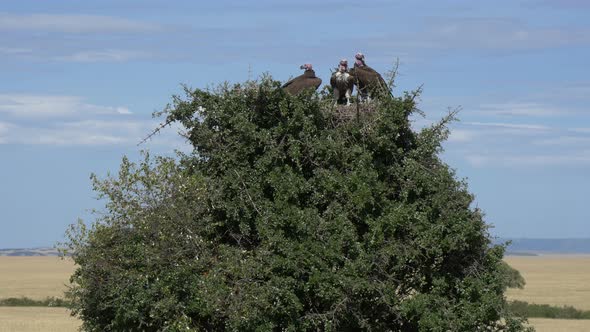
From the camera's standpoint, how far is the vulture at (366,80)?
947 inches

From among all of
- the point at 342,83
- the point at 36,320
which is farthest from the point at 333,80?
the point at 36,320

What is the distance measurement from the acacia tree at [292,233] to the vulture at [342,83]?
6.10 feet

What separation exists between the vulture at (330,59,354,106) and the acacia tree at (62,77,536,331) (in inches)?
73.2

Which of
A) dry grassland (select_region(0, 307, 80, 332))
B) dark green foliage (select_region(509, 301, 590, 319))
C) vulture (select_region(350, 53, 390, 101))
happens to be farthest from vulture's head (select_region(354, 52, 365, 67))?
dark green foliage (select_region(509, 301, 590, 319))

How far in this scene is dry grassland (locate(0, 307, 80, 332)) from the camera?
46741 millimetres

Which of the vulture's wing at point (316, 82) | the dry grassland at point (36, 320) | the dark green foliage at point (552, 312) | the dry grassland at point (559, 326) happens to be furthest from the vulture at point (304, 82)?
the dark green foliage at point (552, 312)

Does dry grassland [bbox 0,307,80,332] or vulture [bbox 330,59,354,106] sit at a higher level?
vulture [bbox 330,59,354,106]

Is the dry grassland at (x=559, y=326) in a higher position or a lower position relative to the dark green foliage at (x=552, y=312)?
lower

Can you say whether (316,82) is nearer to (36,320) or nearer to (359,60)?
(359,60)

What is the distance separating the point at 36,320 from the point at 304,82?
3229cm

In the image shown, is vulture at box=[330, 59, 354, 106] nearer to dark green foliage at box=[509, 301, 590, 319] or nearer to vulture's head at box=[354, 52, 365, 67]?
vulture's head at box=[354, 52, 365, 67]

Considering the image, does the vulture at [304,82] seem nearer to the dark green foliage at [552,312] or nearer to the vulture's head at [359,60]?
the vulture's head at [359,60]

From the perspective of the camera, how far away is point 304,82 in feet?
79.5

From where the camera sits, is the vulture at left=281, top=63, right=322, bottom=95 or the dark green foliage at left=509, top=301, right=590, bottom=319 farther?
the dark green foliage at left=509, top=301, right=590, bottom=319
